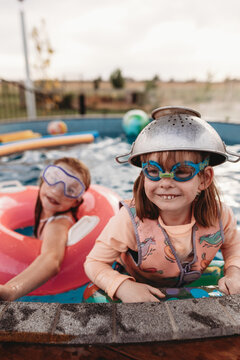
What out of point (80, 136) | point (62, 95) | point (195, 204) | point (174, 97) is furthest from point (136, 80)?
point (195, 204)

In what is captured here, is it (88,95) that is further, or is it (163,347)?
(88,95)

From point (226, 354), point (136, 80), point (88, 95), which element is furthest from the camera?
point (136, 80)

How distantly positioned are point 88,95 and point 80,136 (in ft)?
46.0

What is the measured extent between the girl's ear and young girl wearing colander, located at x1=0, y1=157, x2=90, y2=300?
1.29 m

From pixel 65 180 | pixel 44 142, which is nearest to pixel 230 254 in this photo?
pixel 65 180

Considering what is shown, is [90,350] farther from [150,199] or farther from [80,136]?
[80,136]

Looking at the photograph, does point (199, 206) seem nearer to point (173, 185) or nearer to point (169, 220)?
point (169, 220)

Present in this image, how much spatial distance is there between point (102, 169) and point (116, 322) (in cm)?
505

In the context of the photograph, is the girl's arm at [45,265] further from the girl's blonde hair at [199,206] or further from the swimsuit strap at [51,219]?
the girl's blonde hair at [199,206]

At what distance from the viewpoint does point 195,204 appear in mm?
1674

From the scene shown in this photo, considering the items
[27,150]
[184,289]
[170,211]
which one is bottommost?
[27,150]

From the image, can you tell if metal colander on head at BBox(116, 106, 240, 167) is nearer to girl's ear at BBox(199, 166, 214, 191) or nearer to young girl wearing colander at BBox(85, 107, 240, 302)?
young girl wearing colander at BBox(85, 107, 240, 302)

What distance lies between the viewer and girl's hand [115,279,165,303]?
1.47 meters

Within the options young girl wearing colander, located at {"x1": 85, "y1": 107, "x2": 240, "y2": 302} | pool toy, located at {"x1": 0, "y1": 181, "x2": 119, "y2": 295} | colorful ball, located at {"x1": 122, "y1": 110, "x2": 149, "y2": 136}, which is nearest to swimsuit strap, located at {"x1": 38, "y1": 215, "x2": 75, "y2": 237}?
pool toy, located at {"x1": 0, "y1": 181, "x2": 119, "y2": 295}
